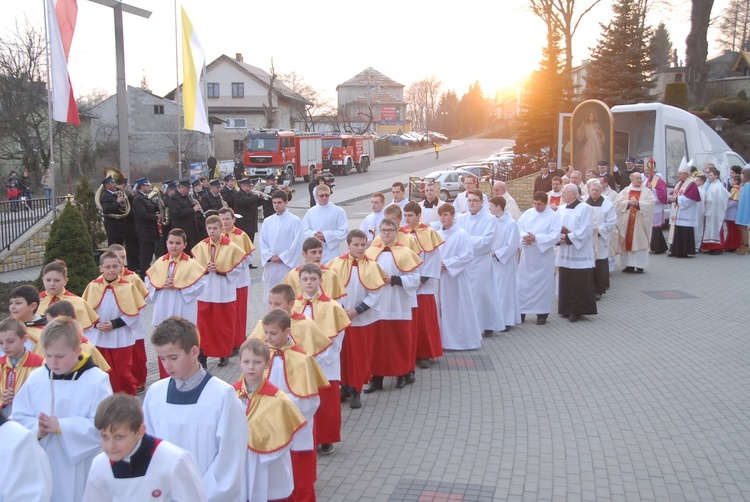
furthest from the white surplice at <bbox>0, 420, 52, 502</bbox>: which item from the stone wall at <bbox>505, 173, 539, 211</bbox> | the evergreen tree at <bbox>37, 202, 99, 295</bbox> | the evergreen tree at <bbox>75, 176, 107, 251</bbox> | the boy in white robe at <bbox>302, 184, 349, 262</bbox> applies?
the stone wall at <bbox>505, 173, 539, 211</bbox>

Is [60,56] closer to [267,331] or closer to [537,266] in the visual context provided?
[537,266]

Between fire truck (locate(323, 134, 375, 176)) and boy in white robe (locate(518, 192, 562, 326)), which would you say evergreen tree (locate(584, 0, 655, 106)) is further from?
boy in white robe (locate(518, 192, 562, 326))

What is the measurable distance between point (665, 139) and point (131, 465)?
69.4 ft

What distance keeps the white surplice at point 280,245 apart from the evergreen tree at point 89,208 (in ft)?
19.6

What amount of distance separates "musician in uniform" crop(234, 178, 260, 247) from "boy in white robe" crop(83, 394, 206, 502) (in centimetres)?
1391

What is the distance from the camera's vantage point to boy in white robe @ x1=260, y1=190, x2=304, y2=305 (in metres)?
11.0

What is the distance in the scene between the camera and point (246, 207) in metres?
17.2

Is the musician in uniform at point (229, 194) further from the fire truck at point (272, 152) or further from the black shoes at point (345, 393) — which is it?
the fire truck at point (272, 152)

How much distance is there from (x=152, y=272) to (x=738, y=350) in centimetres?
747

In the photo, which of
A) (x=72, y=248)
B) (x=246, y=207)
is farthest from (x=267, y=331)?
(x=246, y=207)

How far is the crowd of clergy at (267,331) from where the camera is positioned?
4.08m

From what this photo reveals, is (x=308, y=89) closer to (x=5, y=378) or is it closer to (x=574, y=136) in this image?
(x=574, y=136)

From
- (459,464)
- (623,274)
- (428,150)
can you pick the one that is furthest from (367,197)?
(428,150)

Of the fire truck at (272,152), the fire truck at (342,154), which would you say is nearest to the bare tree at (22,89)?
the fire truck at (272,152)
